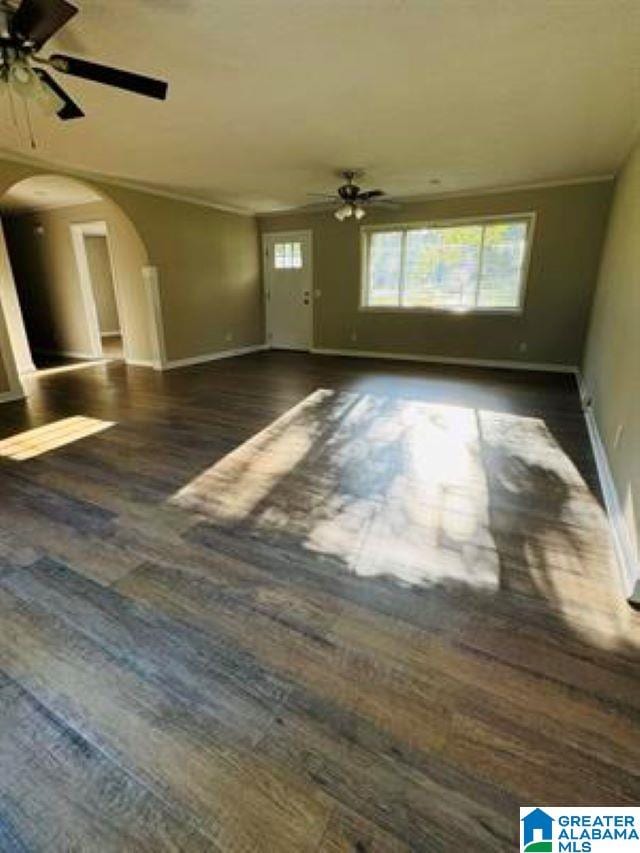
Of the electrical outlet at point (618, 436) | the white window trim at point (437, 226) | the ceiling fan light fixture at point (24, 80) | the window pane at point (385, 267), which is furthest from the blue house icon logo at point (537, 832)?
the window pane at point (385, 267)

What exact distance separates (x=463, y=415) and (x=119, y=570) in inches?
137

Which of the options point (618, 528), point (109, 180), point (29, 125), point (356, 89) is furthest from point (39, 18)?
point (109, 180)

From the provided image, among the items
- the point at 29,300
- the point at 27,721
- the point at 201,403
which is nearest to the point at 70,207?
the point at 29,300

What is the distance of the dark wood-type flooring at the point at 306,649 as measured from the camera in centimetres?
112

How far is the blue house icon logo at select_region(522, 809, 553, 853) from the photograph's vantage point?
41.2 inches

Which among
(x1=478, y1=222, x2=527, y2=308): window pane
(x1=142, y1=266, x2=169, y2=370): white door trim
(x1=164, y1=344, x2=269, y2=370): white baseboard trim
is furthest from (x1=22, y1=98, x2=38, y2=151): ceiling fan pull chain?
(x1=478, y1=222, x2=527, y2=308): window pane

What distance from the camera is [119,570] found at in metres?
2.05

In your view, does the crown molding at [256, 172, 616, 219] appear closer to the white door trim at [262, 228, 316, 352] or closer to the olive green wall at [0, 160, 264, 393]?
the white door trim at [262, 228, 316, 352]

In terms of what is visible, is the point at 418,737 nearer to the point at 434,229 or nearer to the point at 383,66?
the point at 383,66

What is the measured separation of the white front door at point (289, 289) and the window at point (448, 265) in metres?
1.19

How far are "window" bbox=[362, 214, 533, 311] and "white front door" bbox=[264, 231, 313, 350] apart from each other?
1.19m

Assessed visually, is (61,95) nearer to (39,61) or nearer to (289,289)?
(39,61)

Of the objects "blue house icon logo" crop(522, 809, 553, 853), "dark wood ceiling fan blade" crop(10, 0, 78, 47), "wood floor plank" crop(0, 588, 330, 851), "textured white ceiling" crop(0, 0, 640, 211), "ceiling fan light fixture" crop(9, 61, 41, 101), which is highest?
"textured white ceiling" crop(0, 0, 640, 211)

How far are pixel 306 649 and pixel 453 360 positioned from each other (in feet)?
20.1
